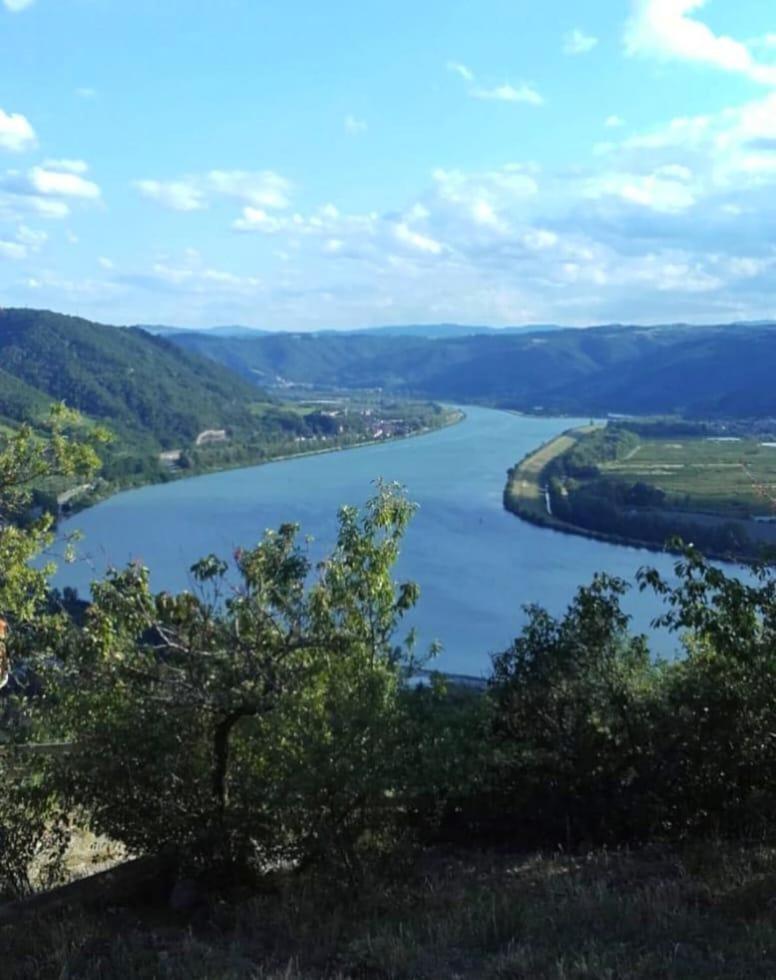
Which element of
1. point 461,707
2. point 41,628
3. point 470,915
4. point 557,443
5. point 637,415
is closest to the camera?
point 470,915

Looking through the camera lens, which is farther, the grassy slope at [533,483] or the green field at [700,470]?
the grassy slope at [533,483]

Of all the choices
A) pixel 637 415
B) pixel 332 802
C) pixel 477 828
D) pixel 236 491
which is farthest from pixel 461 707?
pixel 637 415

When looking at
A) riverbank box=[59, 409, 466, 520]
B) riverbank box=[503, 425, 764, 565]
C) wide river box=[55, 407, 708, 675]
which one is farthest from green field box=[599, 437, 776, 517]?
riverbank box=[59, 409, 466, 520]

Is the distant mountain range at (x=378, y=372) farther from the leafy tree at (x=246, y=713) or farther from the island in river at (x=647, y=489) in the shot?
the leafy tree at (x=246, y=713)

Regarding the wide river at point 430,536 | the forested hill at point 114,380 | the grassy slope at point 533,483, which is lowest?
the wide river at point 430,536

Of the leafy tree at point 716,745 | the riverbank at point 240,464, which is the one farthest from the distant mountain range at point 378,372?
the leafy tree at point 716,745

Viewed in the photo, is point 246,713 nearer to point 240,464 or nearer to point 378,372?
point 240,464

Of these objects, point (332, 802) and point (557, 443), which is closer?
point (332, 802)

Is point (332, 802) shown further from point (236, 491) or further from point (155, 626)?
point (236, 491)
